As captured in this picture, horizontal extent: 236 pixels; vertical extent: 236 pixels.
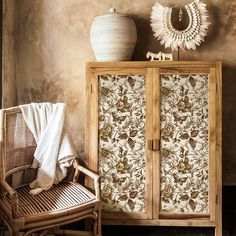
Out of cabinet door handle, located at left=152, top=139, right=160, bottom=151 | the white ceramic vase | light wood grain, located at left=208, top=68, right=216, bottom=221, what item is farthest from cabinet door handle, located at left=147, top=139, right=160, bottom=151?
the white ceramic vase

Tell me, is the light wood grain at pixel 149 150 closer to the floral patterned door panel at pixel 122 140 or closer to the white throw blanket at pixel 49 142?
the floral patterned door panel at pixel 122 140

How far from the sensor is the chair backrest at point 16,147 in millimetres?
2650

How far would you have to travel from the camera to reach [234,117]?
125 inches

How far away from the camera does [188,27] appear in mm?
2965

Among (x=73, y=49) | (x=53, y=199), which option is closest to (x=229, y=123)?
(x=73, y=49)

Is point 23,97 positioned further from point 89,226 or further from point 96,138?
point 89,226

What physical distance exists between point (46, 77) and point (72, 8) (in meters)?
0.60

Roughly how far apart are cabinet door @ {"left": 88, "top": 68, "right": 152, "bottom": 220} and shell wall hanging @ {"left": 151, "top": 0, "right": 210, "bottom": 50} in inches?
14.9

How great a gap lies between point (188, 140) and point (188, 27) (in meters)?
0.84

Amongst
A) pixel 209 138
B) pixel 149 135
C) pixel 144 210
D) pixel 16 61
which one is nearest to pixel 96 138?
pixel 149 135

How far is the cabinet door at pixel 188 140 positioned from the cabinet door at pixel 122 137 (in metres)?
0.12

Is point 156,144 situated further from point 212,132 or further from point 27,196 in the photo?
point 27,196

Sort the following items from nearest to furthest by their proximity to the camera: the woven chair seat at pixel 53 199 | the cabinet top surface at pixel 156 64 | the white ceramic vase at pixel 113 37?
the woven chair seat at pixel 53 199 < the cabinet top surface at pixel 156 64 < the white ceramic vase at pixel 113 37

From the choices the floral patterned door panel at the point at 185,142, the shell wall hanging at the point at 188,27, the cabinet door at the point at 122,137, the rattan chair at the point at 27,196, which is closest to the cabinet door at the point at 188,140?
the floral patterned door panel at the point at 185,142
